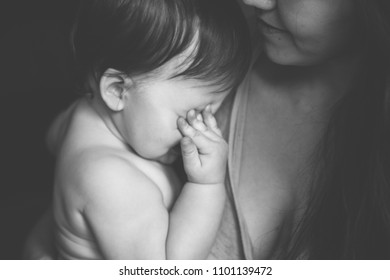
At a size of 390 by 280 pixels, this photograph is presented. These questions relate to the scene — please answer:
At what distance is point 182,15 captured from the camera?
3.44ft

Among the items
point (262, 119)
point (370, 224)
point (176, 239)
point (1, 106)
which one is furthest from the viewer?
point (1, 106)

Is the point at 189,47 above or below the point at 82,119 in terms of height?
above

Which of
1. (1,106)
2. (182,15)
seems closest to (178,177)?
(182,15)

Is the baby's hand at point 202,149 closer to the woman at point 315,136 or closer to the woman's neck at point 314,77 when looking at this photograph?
the woman at point 315,136

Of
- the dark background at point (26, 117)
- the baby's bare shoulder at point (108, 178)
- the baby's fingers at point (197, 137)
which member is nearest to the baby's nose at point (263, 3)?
the baby's fingers at point (197, 137)

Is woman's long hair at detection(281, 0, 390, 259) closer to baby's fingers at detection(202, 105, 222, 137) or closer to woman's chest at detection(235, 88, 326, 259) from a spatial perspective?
woman's chest at detection(235, 88, 326, 259)

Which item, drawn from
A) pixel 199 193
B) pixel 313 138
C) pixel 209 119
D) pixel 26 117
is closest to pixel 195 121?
pixel 209 119

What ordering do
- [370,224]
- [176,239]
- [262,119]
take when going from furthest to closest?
[262,119] < [176,239] < [370,224]

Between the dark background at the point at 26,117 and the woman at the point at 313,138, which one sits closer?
the woman at the point at 313,138

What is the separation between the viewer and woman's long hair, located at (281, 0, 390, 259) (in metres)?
0.95

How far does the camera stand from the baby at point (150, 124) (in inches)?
41.6

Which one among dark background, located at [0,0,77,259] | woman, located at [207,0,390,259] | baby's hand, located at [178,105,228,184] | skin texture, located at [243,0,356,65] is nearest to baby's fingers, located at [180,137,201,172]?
baby's hand, located at [178,105,228,184]
